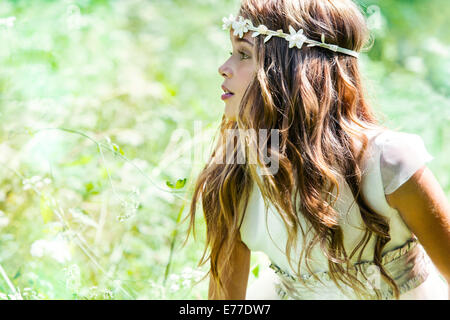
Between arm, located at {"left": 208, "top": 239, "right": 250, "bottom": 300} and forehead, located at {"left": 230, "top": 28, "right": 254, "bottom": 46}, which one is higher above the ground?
forehead, located at {"left": 230, "top": 28, "right": 254, "bottom": 46}

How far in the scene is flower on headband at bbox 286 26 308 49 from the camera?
4.00 ft

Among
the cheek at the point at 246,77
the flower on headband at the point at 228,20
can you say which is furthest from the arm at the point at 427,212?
the flower on headband at the point at 228,20

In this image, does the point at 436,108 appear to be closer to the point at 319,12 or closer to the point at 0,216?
the point at 319,12

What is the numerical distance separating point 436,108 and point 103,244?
1.76 meters

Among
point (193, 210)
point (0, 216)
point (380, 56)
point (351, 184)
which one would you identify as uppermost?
point (380, 56)

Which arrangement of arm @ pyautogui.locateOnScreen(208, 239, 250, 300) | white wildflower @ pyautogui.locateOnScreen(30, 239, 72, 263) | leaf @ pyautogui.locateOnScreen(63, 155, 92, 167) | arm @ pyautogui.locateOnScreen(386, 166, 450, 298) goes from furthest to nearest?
leaf @ pyautogui.locateOnScreen(63, 155, 92, 167), white wildflower @ pyautogui.locateOnScreen(30, 239, 72, 263), arm @ pyautogui.locateOnScreen(208, 239, 250, 300), arm @ pyautogui.locateOnScreen(386, 166, 450, 298)

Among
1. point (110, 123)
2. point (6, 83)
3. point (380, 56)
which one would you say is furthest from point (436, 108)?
point (6, 83)

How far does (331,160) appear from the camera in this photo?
49.3 inches

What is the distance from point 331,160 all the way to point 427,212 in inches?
9.5

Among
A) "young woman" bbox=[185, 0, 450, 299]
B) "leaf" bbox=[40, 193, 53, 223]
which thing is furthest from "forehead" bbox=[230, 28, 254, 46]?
"leaf" bbox=[40, 193, 53, 223]

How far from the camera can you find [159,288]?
1763 mm

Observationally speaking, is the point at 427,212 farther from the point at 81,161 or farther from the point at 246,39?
the point at 81,161

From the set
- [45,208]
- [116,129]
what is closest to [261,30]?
[45,208]

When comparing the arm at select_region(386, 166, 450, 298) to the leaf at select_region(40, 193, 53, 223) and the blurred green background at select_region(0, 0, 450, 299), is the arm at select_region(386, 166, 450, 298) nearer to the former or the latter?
the blurred green background at select_region(0, 0, 450, 299)
